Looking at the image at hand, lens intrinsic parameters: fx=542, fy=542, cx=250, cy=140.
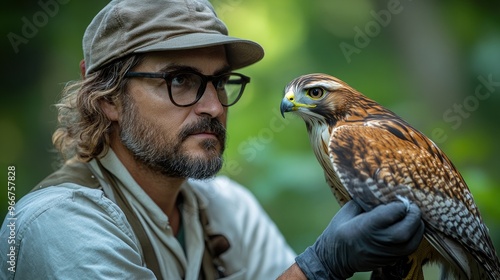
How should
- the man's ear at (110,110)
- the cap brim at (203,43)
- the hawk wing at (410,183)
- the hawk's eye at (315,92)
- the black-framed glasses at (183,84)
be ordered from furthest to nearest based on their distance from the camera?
1. the man's ear at (110,110)
2. the black-framed glasses at (183,84)
3. the cap brim at (203,43)
4. the hawk's eye at (315,92)
5. the hawk wing at (410,183)

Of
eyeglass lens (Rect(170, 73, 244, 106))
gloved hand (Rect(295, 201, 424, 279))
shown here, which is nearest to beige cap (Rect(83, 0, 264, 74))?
eyeglass lens (Rect(170, 73, 244, 106))

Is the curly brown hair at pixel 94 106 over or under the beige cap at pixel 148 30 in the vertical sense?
under

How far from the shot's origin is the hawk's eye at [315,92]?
100 inches

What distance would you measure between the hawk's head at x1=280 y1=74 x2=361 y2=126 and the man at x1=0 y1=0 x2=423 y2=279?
1.51ft

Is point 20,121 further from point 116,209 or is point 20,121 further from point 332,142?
point 332,142

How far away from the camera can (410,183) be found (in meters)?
2.25

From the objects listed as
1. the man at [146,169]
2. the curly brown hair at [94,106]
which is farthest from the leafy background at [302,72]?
the man at [146,169]

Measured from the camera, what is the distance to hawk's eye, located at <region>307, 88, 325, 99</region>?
8.34 feet

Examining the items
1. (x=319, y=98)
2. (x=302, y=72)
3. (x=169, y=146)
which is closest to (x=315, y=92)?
(x=319, y=98)

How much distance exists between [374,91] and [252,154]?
1.30 m

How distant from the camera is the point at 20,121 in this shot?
5.21 m

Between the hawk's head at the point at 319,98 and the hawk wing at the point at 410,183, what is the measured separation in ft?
0.65

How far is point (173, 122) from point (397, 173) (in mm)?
1272

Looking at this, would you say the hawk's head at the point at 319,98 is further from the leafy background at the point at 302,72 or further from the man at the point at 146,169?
the leafy background at the point at 302,72
